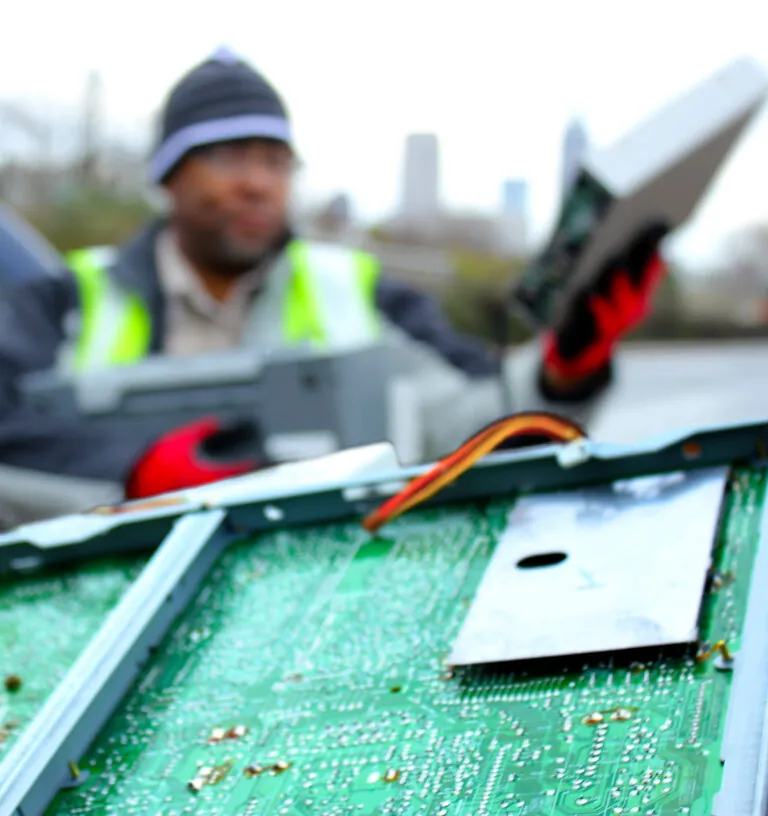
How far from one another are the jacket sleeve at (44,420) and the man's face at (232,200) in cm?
49

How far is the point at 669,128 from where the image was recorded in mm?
2861

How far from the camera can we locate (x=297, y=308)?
3.95 m

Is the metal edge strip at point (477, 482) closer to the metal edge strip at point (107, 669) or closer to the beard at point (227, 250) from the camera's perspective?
the metal edge strip at point (107, 669)

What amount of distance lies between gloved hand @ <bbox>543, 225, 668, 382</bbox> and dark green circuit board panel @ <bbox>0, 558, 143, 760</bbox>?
6.77ft

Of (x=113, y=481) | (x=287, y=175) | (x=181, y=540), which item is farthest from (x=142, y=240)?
(x=181, y=540)

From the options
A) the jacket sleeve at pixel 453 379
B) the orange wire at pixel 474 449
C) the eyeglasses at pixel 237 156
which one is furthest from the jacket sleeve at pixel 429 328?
the orange wire at pixel 474 449

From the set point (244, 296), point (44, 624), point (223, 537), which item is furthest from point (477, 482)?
point (244, 296)

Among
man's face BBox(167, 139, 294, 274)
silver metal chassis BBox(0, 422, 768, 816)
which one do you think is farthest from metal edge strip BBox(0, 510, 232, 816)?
man's face BBox(167, 139, 294, 274)

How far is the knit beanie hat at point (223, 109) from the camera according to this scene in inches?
145

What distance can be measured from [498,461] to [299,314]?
244 cm

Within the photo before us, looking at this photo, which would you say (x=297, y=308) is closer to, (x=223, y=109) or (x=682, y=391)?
(x=223, y=109)

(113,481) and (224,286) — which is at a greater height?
(224,286)

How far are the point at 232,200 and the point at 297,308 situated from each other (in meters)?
0.43

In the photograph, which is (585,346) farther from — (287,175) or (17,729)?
(17,729)
